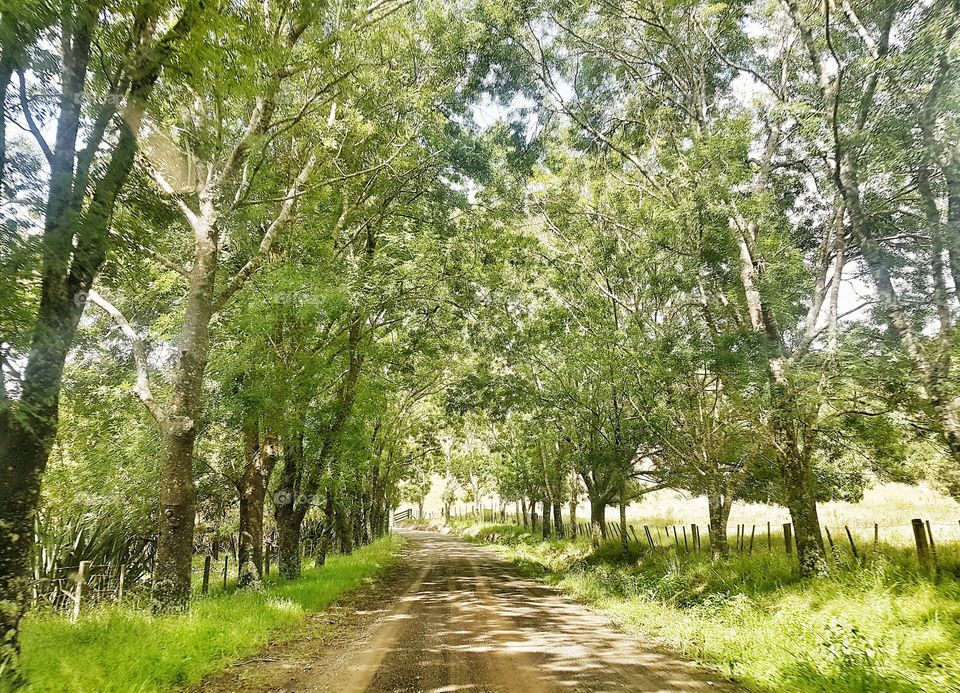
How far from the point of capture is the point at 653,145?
13547 mm

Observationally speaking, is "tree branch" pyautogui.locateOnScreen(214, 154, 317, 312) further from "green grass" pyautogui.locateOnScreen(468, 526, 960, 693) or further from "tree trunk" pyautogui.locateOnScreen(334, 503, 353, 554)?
"tree trunk" pyautogui.locateOnScreen(334, 503, 353, 554)

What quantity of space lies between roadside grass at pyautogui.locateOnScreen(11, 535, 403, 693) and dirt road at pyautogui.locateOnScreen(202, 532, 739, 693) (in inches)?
17.5

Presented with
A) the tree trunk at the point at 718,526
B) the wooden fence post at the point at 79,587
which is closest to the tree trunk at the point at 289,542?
the wooden fence post at the point at 79,587

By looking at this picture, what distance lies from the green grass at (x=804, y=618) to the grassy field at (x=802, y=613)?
0.7 inches

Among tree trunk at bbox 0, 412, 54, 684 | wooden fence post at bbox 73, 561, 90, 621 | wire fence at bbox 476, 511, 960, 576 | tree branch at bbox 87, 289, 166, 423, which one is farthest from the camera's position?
wire fence at bbox 476, 511, 960, 576

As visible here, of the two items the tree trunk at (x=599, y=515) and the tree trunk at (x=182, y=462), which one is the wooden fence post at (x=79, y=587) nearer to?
the tree trunk at (x=182, y=462)

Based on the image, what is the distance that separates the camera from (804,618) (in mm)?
7684

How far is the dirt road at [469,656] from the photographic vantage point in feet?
20.3

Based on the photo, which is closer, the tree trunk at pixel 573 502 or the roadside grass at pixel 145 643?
the roadside grass at pixel 145 643

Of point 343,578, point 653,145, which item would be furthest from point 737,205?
point 343,578

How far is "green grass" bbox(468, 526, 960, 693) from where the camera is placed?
5785mm

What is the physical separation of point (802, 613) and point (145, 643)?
945 centimetres

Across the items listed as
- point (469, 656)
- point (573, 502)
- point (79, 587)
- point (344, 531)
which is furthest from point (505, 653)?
point (573, 502)

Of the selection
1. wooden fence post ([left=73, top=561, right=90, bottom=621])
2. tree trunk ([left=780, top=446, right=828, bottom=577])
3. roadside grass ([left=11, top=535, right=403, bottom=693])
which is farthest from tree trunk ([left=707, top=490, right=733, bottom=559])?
wooden fence post ([left=73, top=561, right=90, bottom=621])
